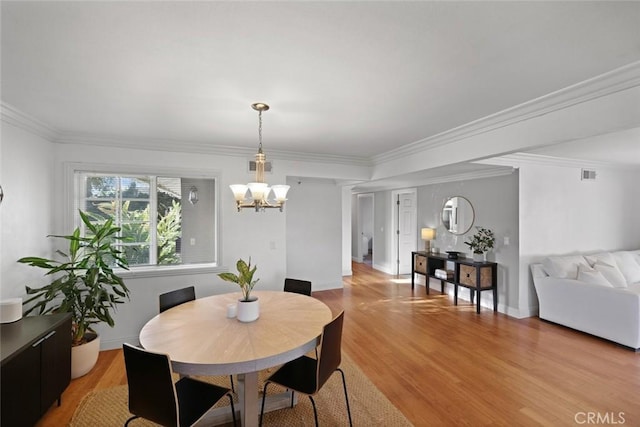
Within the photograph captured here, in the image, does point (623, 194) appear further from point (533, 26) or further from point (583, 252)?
point (533, 26)

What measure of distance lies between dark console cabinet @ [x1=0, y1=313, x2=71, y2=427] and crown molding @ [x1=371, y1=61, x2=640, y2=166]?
377cm

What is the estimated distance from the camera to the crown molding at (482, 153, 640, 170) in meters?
4.02

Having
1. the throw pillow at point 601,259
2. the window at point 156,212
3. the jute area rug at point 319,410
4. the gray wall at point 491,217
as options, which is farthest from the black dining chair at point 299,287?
the throw pillow at point 601,259

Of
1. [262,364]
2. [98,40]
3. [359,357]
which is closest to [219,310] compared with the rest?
[262,364]

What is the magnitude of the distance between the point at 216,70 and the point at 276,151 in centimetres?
223

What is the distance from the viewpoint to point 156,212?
12.3 feet

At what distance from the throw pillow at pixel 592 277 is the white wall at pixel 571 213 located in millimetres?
530

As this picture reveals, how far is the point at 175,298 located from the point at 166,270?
1043 millimetres

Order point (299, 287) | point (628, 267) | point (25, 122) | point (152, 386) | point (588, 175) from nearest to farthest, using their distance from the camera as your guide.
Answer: point (152, 386) < point (25, 122) < point (299, 287) < point (628, 267) < point (588, 175)

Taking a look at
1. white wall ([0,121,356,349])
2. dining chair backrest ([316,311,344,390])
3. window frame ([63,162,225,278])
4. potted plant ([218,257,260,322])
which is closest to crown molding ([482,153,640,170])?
white wall ([0,121,356,349])

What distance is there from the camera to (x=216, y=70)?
181 centimetres

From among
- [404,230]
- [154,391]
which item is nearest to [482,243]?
[404,230]

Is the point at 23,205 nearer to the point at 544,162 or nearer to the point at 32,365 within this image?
the point at 32,365

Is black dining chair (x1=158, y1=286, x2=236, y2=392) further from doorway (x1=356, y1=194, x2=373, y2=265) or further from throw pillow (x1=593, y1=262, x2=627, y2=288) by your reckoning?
doorway (x1=356, y1=194, x2=373, y2=265)
